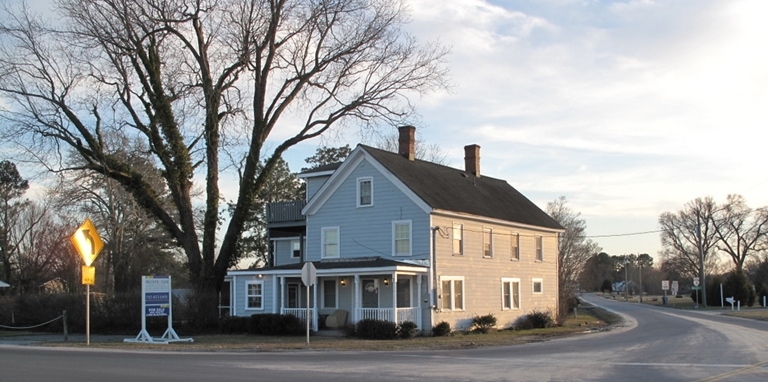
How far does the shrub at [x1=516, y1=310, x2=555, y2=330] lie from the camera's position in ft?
129

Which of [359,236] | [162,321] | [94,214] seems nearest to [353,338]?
[359,236]

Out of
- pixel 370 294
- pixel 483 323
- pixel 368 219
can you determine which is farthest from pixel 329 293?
pixel 483 323

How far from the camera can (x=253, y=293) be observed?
3569 centimetres

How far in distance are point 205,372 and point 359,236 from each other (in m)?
18.8

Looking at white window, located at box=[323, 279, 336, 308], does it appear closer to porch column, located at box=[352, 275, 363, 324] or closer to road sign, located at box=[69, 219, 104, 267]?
porch column, located at box=[352, 275, 363, 324]

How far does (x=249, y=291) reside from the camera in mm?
35719

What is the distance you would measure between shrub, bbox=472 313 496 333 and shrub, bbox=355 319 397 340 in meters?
6.20

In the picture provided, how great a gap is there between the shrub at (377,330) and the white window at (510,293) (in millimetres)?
9826

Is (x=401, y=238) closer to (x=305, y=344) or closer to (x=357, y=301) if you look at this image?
(x=357, y=301)

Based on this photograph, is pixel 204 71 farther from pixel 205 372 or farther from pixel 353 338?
pixel 205 372

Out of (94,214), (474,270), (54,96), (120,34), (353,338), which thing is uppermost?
(120,34)

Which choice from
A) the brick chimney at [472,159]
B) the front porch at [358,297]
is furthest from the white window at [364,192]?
the brick chimney at [472,159]

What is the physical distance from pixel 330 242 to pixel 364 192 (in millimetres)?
3011

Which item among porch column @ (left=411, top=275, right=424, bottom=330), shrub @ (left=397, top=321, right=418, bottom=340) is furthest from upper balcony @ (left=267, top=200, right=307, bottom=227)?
shrub @ (left=397, top=321, right=418, bottom=340)
